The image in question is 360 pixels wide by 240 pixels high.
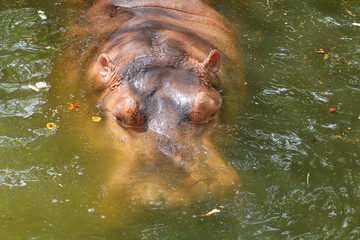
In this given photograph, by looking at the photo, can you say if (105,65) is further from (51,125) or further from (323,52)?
(323,52)

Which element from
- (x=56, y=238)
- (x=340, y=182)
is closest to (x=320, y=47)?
(x=340, y=182)

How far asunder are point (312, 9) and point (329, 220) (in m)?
4.99

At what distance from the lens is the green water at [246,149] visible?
14.1 ft

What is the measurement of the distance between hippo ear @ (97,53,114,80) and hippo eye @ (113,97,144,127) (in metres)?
0.75

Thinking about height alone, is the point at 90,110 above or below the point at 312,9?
below

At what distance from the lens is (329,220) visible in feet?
14.4

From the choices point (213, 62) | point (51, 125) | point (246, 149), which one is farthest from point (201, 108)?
point (51, 125)

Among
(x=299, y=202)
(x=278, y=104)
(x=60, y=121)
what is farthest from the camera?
(x=278, y=104)

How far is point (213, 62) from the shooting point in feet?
19.4

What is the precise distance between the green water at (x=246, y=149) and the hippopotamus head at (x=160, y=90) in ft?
1.35

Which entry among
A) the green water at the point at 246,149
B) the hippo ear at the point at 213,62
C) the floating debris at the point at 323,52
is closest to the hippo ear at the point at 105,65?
the green water at the point at 246,149

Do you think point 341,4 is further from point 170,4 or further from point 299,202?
point 299,202

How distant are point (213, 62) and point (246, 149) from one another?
4.00 ft

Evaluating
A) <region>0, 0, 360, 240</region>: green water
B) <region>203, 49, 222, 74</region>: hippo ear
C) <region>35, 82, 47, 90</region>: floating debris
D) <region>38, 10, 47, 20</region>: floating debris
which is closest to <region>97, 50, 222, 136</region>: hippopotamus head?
<region>203, 49, 222, 74</region>: hippo ear
